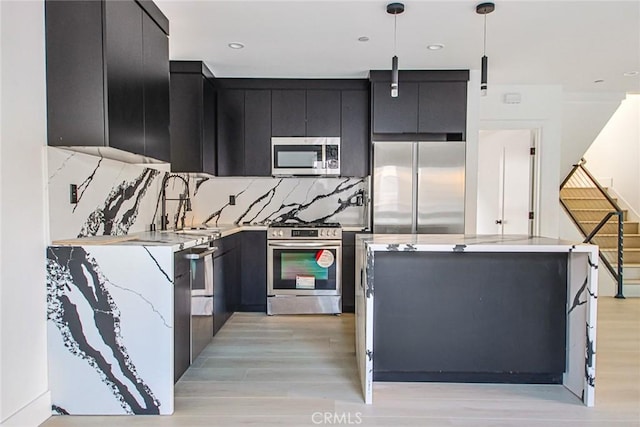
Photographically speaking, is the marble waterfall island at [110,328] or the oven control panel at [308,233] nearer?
the marble waterfall island at [110,328]

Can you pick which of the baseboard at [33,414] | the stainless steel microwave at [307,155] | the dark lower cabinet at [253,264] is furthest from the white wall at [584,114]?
the baseboard at [33,414]

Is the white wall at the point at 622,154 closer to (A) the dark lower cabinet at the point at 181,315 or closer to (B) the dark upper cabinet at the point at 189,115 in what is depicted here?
(B) the dark upper cabinet at the point at 189,115

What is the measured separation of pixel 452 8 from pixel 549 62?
5.39 feet

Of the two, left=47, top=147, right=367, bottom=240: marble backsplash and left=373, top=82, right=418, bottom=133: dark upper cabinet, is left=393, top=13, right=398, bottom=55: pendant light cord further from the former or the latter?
left=47, top=147, right=367, bottom=240: marble backsplash

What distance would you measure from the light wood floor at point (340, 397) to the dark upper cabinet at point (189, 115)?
1.73 metres

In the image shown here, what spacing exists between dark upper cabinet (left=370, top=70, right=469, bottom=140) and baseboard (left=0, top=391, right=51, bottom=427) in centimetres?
337

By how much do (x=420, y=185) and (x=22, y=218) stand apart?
321 centimetres

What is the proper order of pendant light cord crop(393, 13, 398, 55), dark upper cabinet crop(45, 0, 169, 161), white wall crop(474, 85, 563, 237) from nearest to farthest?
dark upper cabinet crop(45, 0, 169, 161)
pendant light cord crop(393, 13, 398, 55)
white wall crop(474, 85, 563, 237)

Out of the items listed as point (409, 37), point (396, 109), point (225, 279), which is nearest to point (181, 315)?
point (225, 279)

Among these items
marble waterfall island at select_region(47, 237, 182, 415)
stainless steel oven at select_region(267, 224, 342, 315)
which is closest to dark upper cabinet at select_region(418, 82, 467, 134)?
stainless steel oven at select_region(267, 224, 342, 315)

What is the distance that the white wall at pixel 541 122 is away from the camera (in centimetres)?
456

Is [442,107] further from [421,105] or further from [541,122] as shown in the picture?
[541,122]

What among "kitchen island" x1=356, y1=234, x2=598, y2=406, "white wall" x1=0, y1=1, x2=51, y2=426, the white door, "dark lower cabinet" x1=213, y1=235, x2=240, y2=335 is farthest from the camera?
the white door

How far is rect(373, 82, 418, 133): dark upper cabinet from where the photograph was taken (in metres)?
4.10
